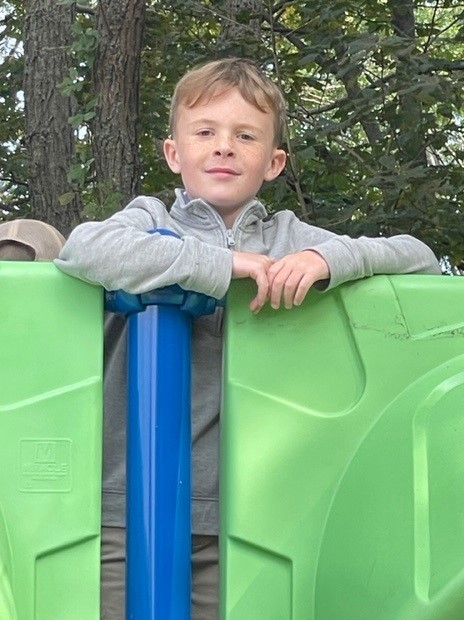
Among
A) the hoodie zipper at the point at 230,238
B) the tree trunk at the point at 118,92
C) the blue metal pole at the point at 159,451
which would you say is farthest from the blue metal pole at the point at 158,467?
the tree trunk at the point at 118,92

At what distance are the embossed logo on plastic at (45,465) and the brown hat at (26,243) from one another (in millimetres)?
465

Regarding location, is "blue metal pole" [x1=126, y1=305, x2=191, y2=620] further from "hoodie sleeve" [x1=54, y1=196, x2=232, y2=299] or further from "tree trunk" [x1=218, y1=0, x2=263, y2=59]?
"tree trunk" [x1=218, y1=0, x2=263, y2=59]

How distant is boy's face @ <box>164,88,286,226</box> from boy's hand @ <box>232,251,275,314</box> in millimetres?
274

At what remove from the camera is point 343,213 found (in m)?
3.73

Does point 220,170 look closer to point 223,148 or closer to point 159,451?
point 223,148

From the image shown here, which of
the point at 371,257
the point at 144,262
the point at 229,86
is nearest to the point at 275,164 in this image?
the point at 229,86

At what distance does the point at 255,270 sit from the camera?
1678mm

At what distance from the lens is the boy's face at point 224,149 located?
1.93m

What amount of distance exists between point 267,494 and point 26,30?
9.55 ft

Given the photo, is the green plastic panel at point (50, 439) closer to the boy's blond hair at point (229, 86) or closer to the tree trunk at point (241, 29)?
the boy's blond hair at point (229, 86)

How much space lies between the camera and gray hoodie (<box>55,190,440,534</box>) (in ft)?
5.44

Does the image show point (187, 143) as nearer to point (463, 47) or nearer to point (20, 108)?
point (463, 47)

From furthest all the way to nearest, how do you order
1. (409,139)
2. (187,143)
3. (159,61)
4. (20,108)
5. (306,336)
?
(20,108) < (159,61) < (409,139) < (187,143) < (306,336)

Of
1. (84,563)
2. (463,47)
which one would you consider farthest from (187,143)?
(463,47)
